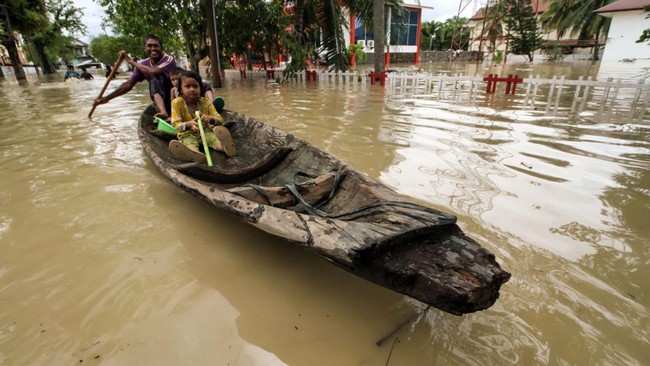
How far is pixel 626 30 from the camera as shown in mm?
20672

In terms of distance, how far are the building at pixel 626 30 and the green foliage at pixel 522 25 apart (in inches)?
170

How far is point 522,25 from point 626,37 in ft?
20.7

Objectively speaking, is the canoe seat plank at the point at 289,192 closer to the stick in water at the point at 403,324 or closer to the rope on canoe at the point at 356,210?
the rope on canoe at the point at 356,210

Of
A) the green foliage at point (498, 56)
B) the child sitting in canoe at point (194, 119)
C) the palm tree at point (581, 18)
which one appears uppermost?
the palm tree at point (581, 18)

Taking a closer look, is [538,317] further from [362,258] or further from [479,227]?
[362,258]

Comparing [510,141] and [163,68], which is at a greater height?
[163,68]

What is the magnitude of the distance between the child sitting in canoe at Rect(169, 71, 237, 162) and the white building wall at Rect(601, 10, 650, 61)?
26.4 m

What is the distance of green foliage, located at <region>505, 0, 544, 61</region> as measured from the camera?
952 inches

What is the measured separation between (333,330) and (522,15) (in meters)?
29.7

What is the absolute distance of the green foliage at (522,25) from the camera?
2417cm

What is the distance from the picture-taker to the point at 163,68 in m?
4.98

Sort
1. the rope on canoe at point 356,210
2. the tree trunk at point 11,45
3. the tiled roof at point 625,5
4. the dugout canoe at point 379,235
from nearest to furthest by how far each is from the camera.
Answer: the dugout canoe at point 379,235, the rope on canoe at point 356,210, the tree trunk at point 11,45, the tiled roof at point 625,5

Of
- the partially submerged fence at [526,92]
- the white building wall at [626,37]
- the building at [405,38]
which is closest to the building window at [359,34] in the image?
the building at [405,38]

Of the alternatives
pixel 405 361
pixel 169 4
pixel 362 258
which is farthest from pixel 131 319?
pixel 169 4
